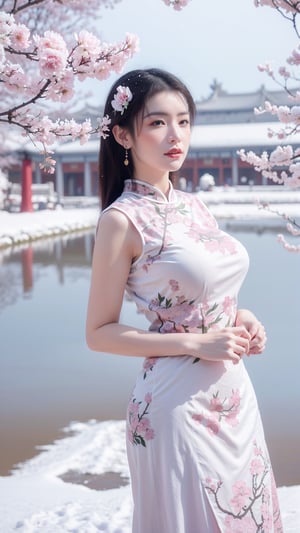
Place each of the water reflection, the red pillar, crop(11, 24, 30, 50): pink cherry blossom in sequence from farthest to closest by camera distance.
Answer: the red pillar → the water reflection → crop(11, 24, 30, 50): pink cherry blossom

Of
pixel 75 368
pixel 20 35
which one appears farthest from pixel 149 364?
pixel 75 368

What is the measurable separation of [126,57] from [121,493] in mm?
1796

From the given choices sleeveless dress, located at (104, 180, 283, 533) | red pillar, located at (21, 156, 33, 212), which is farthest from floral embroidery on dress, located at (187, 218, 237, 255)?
red pillar, located at (21, 156, 33, 212)

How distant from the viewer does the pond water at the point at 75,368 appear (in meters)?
3.89

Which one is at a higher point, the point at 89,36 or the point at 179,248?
the point at 89,36

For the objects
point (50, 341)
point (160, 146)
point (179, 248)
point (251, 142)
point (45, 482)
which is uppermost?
point (251, 142)

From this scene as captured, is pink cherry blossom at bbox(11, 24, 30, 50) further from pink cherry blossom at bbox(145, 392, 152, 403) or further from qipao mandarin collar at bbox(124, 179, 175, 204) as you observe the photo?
pink cherry blossom at bbox(145, 392, 152, 403)

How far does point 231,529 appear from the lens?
1.25 meters

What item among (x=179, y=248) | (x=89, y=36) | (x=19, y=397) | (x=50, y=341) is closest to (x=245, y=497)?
(x=179, y=248)

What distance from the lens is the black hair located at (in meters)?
1.41

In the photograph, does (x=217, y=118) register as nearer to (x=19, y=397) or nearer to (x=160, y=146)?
(x=19, y=397)

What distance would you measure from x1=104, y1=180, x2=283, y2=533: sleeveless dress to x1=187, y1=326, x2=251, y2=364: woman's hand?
0.04 m

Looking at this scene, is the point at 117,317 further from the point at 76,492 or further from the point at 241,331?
the point at 76,492

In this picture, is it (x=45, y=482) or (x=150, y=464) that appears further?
(x=45, y=482)
